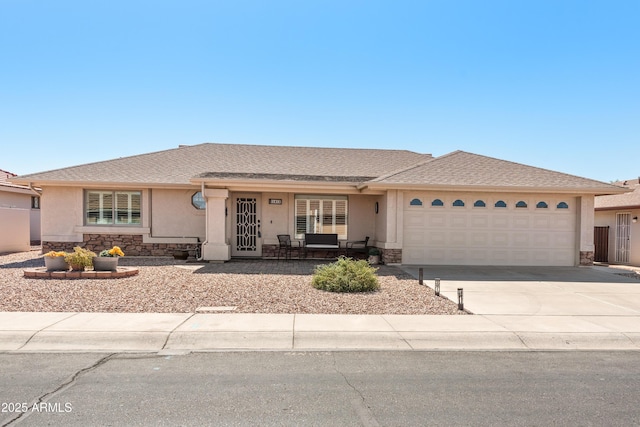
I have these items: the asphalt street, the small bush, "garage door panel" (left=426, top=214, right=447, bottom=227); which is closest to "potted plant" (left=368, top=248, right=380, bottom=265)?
"garage door panel" (left=426, top=214, right=447, bottom=227)

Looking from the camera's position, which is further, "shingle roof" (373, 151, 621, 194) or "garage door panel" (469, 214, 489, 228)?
"garage door panel" (469, 214, 489, 228)

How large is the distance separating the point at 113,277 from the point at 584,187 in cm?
1537

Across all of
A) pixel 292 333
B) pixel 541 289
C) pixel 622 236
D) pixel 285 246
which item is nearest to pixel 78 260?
pixel 285 246

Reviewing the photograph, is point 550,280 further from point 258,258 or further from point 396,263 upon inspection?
→ point 258,258

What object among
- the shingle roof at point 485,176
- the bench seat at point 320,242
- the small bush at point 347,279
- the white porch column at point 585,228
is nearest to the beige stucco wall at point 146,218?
the bench seat at point 320,242

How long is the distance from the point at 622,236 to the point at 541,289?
31.9ft

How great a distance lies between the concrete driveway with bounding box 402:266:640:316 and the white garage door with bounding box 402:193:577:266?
0.59 metres

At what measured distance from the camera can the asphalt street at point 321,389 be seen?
13.2 ft

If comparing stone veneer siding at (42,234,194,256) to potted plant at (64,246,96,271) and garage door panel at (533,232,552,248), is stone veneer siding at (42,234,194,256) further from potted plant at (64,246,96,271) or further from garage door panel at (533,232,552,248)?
garage door panel at (533,232,552,248)

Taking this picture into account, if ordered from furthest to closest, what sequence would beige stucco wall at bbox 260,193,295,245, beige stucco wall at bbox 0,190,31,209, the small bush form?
beige stucco wall at bbox 0,190,31,209, beige stucco wall at bbox 260,193,295,245, the small bush

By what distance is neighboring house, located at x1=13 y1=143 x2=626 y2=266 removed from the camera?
15.0 meters

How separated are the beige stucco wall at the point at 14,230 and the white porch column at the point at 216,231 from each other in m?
10.2

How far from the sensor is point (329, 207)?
17062 millimetres

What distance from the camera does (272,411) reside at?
4145 mm
